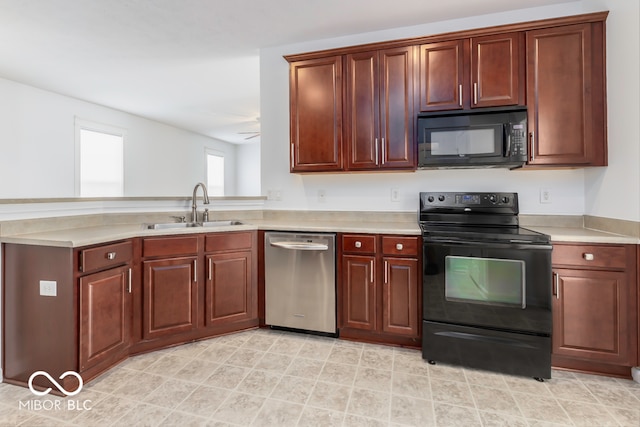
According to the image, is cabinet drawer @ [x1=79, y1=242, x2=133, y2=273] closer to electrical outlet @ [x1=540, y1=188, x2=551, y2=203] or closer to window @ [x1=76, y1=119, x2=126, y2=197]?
electrical outlet @ [x1=540, y1=188, x2=551, y2=203]

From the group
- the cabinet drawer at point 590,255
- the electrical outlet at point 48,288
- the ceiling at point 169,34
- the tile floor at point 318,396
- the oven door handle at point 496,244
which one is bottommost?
the tile floor at point 318,396

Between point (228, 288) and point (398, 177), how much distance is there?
173 cm

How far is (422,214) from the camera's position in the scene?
2621 mm

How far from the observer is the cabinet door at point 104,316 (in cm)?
183

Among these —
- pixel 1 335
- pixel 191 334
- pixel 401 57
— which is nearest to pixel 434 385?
pixel 191 334

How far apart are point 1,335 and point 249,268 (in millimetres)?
1546

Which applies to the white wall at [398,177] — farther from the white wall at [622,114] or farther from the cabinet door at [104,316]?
the cabinet door at [104,316]

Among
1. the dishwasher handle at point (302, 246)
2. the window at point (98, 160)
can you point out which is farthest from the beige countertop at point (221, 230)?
the window at point (98, 160)

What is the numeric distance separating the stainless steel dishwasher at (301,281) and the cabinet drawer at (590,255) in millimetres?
1472

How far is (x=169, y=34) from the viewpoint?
276cm

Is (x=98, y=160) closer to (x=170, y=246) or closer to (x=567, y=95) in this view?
(x=170, y=246)

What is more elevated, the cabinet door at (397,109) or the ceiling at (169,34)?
the ceiling at (169,34)

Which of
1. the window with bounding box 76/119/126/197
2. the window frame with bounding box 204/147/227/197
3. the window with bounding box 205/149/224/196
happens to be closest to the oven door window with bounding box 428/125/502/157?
the window with bounding box 76/119/126/197

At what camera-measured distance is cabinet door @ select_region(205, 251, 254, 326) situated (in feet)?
8.02
